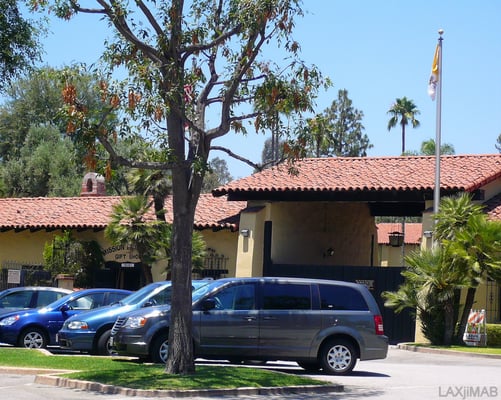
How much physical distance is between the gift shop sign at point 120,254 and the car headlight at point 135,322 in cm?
1667

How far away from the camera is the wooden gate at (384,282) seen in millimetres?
28625

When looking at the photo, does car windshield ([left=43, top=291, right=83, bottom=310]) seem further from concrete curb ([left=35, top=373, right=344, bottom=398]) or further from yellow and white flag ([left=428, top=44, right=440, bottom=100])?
yellow and white flag ([left=428, top=44, right=440, bottom=100])

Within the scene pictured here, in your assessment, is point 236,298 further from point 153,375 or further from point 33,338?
point 33,338

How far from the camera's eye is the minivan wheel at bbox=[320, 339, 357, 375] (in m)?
17.6

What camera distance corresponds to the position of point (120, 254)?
34.7 metres

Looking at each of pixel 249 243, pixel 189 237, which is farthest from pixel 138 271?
pixel 189 237

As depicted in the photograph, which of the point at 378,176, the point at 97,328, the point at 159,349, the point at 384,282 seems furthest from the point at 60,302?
the point at 378,176

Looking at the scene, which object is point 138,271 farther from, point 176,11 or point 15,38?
point 176,11

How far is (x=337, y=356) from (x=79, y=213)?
21.1 m

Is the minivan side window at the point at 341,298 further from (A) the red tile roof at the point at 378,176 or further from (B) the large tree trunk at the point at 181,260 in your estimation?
(A) the red tile roof at the point at 378,176

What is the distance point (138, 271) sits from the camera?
3472cm

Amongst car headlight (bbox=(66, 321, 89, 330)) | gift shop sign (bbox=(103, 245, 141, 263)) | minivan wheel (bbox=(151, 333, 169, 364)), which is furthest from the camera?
gift shop sign (bbox=(103, 245, 141, 263))

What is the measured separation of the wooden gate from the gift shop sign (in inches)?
297

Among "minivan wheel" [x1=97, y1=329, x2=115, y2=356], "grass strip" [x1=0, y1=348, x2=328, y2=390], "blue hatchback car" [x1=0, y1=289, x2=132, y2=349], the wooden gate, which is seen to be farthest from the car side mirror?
the wooden gate
